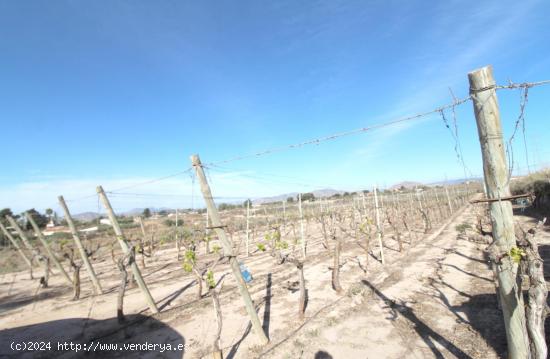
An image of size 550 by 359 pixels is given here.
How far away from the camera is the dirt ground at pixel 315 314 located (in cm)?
523

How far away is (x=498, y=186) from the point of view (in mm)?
3031

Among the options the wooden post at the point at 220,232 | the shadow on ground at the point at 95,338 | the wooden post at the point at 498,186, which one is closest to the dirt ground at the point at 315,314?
the shadow on ground at the point at 95,338

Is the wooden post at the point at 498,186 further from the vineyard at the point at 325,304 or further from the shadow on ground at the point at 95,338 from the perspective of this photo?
the shadow on ground at the point at 95,338

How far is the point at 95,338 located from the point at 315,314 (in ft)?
16.8

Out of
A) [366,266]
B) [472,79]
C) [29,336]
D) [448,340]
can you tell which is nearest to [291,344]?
[448,340]

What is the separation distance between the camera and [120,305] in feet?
22.9

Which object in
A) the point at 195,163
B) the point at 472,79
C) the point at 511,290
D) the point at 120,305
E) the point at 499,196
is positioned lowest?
the point at 120,305

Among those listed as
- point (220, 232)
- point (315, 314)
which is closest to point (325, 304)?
point (315, 314)

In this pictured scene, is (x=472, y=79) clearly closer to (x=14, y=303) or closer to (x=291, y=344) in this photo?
(x=291, y=344)

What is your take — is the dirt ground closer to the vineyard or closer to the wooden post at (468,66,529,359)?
the vineyard

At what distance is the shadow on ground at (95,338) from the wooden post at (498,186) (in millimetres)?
5526

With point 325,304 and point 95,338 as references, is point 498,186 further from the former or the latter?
point 95,338

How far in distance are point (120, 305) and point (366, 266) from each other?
802cm

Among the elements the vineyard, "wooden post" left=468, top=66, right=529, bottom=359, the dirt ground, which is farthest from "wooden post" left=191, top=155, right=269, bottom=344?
"wooden post" left=468, top=66, right=529, bottom=359
